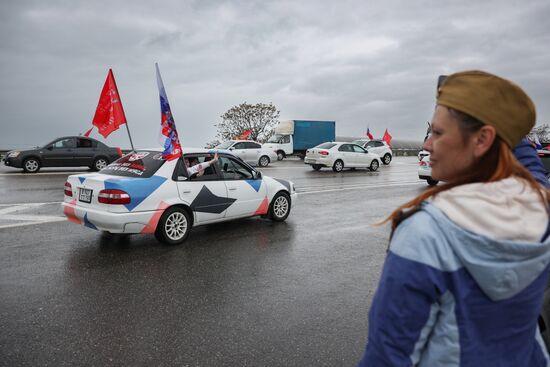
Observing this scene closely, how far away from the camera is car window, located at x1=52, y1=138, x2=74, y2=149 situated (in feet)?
57.1

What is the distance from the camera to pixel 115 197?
5.88 meters

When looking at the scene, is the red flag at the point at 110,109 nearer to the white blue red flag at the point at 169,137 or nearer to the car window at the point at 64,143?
the white blue red flag at the point at 169,137

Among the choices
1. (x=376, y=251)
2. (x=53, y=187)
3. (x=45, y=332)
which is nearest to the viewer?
(x=45, y=332)

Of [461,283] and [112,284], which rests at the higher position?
[461,283]

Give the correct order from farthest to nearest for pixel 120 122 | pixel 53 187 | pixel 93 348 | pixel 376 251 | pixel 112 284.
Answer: pixel 53 187 → pixel 120 122 → pixel 376 251 → pixel 112 284 → pixel 93 348

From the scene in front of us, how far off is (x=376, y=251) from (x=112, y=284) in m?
3.80

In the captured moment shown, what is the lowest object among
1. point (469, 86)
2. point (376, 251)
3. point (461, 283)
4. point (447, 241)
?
point (376, 251)

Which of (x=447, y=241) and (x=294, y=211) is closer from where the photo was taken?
(x=447, y=241)

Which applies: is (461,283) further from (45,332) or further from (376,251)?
(376,251)

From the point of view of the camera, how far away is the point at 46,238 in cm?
666

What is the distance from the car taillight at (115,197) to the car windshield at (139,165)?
50 cm

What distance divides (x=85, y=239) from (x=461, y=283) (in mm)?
6576

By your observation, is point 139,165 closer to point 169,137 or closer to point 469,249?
point 169,137

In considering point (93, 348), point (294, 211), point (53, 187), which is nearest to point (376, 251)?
point (294, 211)
